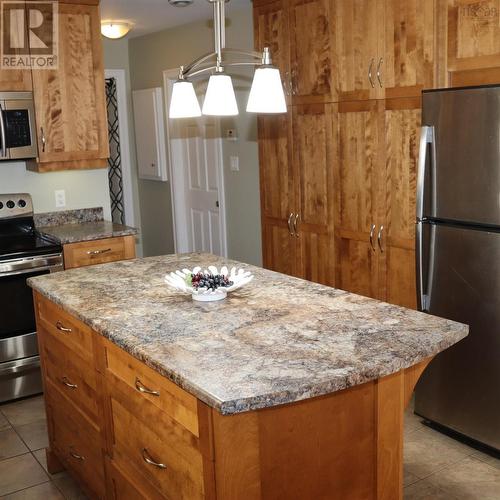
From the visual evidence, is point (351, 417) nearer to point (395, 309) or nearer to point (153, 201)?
point (395, 309)

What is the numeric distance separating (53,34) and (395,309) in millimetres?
2987

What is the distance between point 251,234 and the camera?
17.5 feet

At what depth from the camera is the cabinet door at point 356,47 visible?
12.0 feet

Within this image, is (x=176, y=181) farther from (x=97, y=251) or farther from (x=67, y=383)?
(x=67, y=383)

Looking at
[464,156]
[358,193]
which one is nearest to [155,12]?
[358,193]

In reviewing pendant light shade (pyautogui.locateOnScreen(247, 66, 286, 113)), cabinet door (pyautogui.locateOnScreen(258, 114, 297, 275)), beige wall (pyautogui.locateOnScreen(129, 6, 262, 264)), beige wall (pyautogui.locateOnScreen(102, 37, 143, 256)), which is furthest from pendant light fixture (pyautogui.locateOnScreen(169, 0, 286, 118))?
beige wall (pyautogui.locateOnScreen(102, 37, 143, 256))

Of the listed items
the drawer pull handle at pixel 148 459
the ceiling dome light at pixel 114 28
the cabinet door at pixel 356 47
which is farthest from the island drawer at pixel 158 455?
the ceiling dome light at pixel 114 28

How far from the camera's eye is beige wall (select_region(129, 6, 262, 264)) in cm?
514

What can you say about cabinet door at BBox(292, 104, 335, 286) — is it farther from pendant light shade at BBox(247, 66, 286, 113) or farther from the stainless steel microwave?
pendant light shade at BBox(247, 66, 286, 113)

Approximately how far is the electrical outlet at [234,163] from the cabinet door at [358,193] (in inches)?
57.7

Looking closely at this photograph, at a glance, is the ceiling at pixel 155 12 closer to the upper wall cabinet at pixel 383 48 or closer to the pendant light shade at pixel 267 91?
the upper wall cabinet at pixel 383 48

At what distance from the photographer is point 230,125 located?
5402 mm

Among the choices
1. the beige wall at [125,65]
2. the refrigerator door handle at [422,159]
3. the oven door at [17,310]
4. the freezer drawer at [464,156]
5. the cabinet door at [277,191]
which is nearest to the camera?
the freezer drawer at [464,156]

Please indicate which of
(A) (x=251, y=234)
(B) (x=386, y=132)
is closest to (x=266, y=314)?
(B) (x=386, y=132)
